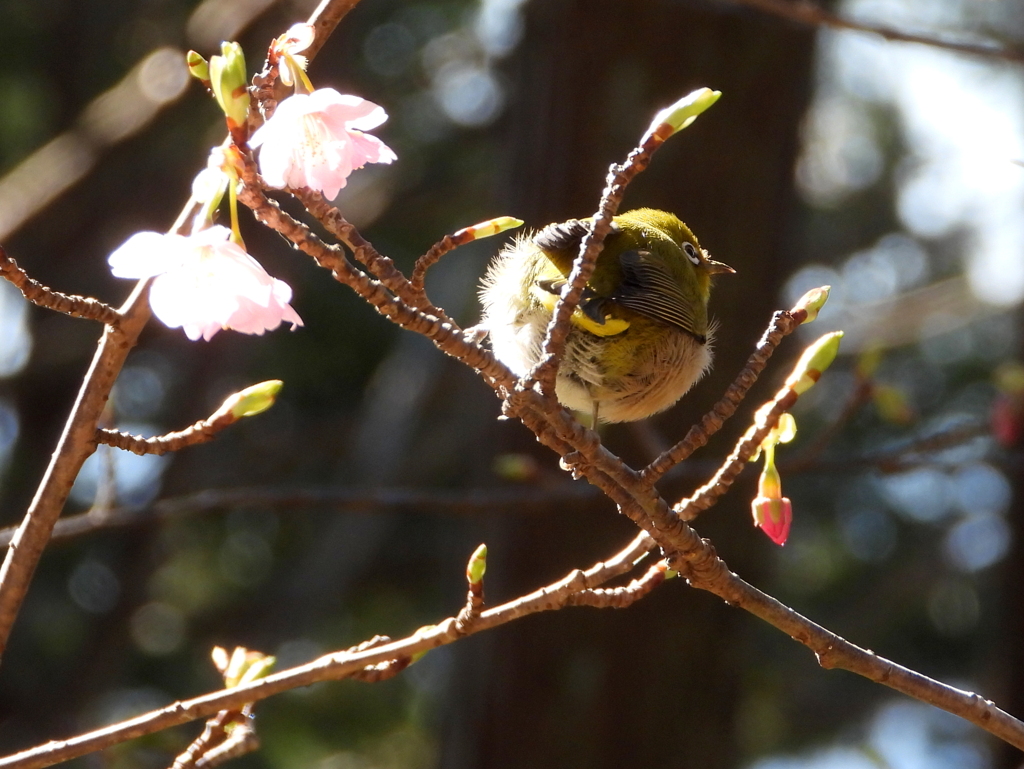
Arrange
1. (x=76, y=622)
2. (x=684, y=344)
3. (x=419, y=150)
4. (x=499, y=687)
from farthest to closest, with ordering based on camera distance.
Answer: (x=419, y=150), (x=76, y=622), (x=499, y=687), (x=684, y=344)

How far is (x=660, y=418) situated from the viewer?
14.3ft

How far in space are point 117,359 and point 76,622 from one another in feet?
19.7

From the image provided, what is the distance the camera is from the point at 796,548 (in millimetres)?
8172

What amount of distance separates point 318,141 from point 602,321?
40.4 inches

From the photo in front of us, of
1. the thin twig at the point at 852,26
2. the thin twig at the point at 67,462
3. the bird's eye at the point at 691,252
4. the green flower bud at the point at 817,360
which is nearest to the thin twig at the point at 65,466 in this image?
the thin twig at the point at 67,462

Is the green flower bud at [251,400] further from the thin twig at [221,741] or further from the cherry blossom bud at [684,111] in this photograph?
the cherry blossom bud at [684,111]

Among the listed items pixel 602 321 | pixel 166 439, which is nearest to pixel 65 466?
pixel 166 439

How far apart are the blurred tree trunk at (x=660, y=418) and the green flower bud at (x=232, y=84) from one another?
309 centimetres

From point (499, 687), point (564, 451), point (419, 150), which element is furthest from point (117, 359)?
point (419, 150)

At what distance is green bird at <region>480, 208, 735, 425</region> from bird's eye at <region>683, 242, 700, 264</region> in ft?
1.19

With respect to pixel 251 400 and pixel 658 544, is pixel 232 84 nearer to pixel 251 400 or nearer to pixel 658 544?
pixel 251 400

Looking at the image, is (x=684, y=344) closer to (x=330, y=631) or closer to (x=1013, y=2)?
(x=330, y=631)

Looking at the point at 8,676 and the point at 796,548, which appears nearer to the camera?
the point at 8,676

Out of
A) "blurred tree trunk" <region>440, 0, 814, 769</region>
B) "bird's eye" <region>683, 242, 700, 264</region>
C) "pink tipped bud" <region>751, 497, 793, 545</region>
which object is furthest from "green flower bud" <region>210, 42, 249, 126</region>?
"blurred tree trunk" <region>440, 0, 814, 769</region>
